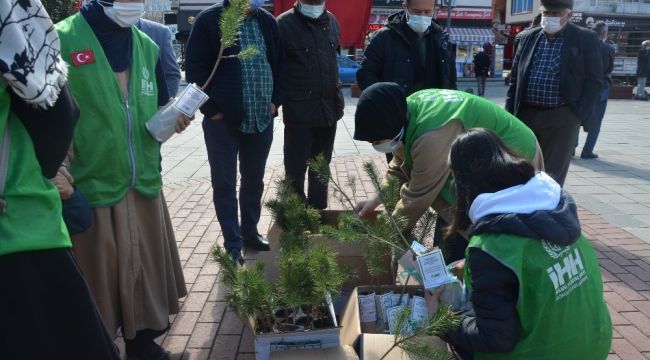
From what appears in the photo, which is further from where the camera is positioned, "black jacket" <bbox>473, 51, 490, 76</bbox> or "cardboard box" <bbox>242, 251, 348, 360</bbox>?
"black jacket" <bbox>473, 51, 490, 76</bbox>

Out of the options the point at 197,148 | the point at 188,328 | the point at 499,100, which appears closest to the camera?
the point at 188,328

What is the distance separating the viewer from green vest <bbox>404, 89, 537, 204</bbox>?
2.71 metres

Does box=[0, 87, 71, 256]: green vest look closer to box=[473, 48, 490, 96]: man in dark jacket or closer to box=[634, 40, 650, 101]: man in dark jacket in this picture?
box=[473, 48, 490, 96]: man in dark jacket

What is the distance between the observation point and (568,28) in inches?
184

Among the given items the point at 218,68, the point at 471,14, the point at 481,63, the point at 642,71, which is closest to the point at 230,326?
the point at 218,68

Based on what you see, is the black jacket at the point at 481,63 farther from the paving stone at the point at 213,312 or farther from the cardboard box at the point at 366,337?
the cardboard box at the point at 366,337

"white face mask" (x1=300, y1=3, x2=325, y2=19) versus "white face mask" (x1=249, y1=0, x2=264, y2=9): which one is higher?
"white face mask" (x1=249, y1=0, x2=264, y2=9)

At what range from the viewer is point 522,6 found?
119 ft

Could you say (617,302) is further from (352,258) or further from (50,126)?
(50,126)


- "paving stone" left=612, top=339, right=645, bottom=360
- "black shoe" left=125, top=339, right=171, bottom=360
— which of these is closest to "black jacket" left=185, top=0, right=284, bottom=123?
"black shoe" left=125, top=339, right=171, bottom=360

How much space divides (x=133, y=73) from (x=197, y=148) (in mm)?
6225

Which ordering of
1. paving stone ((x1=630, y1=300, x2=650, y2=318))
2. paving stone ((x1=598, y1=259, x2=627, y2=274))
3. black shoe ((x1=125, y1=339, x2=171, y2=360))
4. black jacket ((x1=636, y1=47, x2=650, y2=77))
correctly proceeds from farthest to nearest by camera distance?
black jacket ((x1=636, y1=47, x2=650, y2=77)) → paving stone ((x1=598, y1=259, x2=627, y2=274)) → paving stone ((x1=630, y1=300, x2=650, y2=318)) → black shoe ((x1=125, y1=339, x2=171, y2=360))

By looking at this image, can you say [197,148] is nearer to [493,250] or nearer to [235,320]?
[235,320]

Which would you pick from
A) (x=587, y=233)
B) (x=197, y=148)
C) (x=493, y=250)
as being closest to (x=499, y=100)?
(x=197, y=148)
